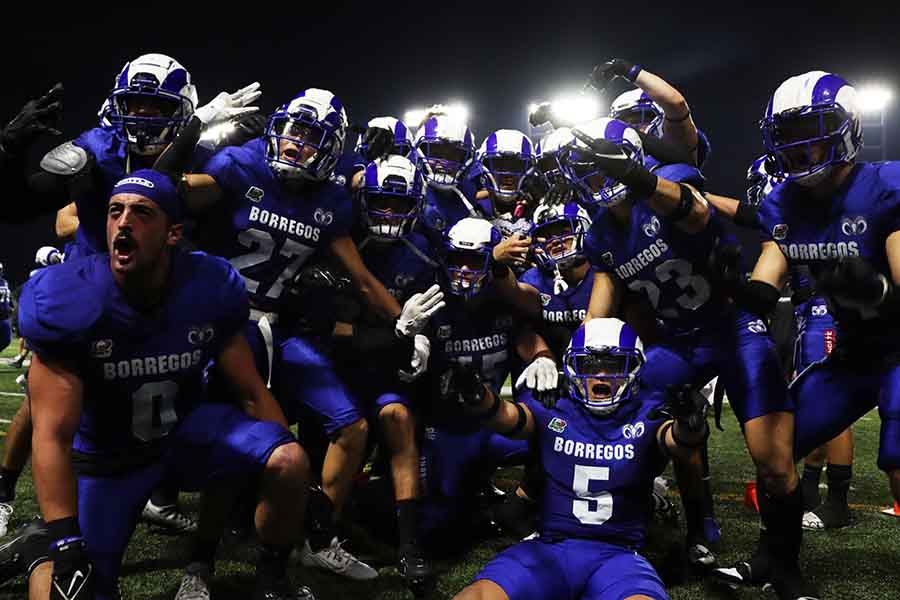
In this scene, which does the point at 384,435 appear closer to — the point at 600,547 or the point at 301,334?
→ the point at 301,334

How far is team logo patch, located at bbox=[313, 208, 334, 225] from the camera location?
3699mm

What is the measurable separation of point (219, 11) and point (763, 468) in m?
26.1

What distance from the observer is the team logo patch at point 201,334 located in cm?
266

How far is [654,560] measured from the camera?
141 inches

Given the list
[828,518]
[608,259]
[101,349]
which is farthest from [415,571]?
[828,518]

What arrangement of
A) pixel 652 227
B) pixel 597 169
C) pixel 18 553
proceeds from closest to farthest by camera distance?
1. pixel 18 553
2. pixel 597 169
3. pixel 652 227

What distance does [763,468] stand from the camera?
3.13 metres

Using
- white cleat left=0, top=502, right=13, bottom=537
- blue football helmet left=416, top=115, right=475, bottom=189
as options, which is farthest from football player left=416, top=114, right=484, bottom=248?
white cleat left=0, top=502, right=13, bottom=537

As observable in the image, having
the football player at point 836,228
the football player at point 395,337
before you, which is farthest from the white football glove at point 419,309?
the football player at point 836,228

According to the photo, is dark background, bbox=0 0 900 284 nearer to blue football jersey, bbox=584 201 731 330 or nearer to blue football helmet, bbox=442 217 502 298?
blue football helmet, bbox=442 217 502 298

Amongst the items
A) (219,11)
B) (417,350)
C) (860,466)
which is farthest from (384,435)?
(219,11)

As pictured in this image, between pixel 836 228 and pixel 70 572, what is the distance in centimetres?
292

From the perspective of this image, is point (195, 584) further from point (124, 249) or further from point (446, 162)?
point (446, 162)

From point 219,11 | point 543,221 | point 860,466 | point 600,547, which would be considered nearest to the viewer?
point 600,547
